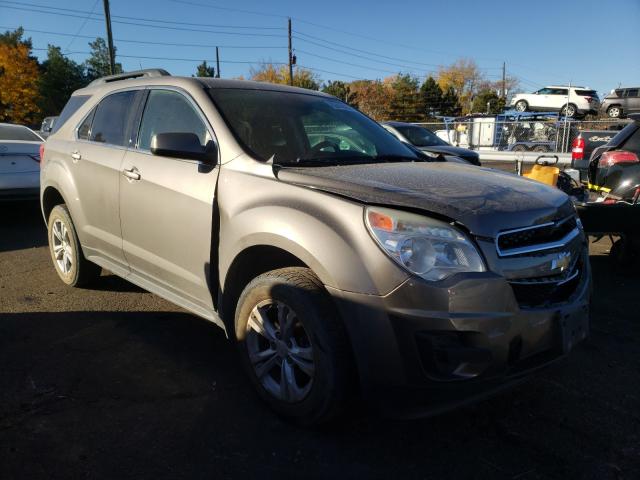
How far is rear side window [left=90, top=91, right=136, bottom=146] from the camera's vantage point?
152 inches

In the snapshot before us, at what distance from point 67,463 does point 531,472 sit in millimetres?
2088

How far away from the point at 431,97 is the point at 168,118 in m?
65.6

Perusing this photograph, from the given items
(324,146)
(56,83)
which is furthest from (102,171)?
(56,83)

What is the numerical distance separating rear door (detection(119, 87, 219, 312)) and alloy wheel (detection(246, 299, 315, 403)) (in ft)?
1.56

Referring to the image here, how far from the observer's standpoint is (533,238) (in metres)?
2.34

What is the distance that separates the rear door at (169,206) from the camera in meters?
2.98

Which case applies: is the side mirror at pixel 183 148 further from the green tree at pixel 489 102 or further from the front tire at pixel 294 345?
the green tree at pixel 489 102

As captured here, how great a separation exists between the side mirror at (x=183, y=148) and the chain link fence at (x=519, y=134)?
19.7 metres

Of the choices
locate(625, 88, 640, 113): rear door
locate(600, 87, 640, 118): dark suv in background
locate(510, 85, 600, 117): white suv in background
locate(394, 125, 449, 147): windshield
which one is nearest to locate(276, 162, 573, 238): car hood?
locate(394, 125, 449, 147): windshield

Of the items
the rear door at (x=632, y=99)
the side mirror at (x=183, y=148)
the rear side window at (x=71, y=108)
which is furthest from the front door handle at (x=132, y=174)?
the rear door at (x=632, y=99)

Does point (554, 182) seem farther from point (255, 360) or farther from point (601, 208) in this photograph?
point (255, 360)

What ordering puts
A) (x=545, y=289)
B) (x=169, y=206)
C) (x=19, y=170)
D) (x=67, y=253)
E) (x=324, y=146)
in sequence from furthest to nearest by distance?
1. (x=19, y=170)
2. (x=67, y=253)
3. (x=324, y=146)
4. (x=169, y=206)
5. (x=545, y=289)

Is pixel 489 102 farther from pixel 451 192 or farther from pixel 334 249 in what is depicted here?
pixel 334 249

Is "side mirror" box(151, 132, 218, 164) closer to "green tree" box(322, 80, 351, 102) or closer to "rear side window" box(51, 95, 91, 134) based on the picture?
"rear side window" box(51, 95, 91, 134)
